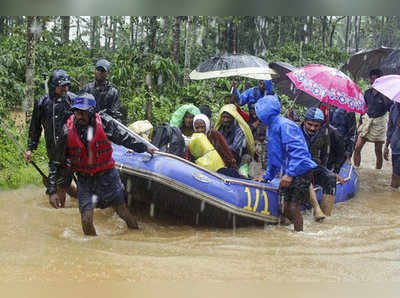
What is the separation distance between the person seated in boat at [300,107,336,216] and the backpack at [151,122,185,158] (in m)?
1.48

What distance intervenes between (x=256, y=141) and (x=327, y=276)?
10.8ft

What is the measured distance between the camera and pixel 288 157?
4.78 meters

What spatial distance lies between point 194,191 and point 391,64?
5086mm

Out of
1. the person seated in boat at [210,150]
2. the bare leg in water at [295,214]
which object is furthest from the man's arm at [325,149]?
the person seated in boat at [210,150]

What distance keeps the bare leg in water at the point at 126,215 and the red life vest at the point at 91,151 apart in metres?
0.51

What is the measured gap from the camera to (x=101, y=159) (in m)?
4.37

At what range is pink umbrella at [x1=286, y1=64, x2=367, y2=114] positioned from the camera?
5418 mm

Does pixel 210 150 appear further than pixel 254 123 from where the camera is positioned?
No

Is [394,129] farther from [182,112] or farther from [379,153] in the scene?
[182,112]

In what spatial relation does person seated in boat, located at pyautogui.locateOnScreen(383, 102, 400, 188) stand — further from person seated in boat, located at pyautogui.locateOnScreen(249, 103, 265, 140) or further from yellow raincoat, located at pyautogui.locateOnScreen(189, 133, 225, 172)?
yellow raincoat, located at pyautogui.locateOnScreen(189, 133, 225, 172)

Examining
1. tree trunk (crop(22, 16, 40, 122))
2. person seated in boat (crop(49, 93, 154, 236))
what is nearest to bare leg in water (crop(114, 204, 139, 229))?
person seated in boat (crop(49, 93, 154, 236))

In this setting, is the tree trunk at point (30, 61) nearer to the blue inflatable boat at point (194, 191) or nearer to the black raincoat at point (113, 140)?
the blue inflatable boat at point (194, 191)

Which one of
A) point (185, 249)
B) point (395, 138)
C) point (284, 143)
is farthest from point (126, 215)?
point (395, 138)

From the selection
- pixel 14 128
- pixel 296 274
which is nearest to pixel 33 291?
pixel 296 274
